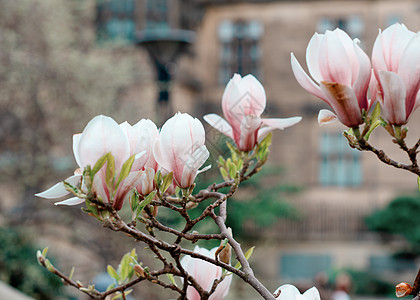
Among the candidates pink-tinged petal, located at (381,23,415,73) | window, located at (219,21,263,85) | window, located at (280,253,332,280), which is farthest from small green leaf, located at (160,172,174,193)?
window, located at (219,21,263,85)

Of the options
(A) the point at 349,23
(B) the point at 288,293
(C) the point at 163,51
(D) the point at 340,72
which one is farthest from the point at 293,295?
(A) the point at 349,23

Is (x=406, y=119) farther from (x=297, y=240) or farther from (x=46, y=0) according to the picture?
(x=297, y=240)

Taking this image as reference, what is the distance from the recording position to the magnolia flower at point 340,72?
566 millimetres

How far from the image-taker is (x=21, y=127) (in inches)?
252

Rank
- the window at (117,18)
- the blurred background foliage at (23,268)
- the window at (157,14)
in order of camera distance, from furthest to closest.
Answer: the window at (157,14) → the window at (117,18) → the blurred background foliage at (23,268)

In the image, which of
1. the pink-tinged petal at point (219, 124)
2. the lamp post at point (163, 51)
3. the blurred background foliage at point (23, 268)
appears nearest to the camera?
the pink-tinged petal at point (219, 124)

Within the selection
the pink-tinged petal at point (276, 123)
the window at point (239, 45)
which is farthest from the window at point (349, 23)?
the pink-tinged petal at point (276, 123)

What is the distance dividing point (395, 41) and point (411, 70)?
3 centimetres

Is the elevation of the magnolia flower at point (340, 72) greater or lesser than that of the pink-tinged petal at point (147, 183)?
greater

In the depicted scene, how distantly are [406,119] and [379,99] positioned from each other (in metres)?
0.03

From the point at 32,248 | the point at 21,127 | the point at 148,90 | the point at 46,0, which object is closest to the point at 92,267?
the point at 32,248

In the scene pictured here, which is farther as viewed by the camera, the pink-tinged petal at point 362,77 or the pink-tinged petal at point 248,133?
the pink-tinged petal at point 248,133

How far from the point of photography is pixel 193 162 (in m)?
0.64

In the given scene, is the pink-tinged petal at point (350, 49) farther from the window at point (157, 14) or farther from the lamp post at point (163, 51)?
the window at point (157, 14)
